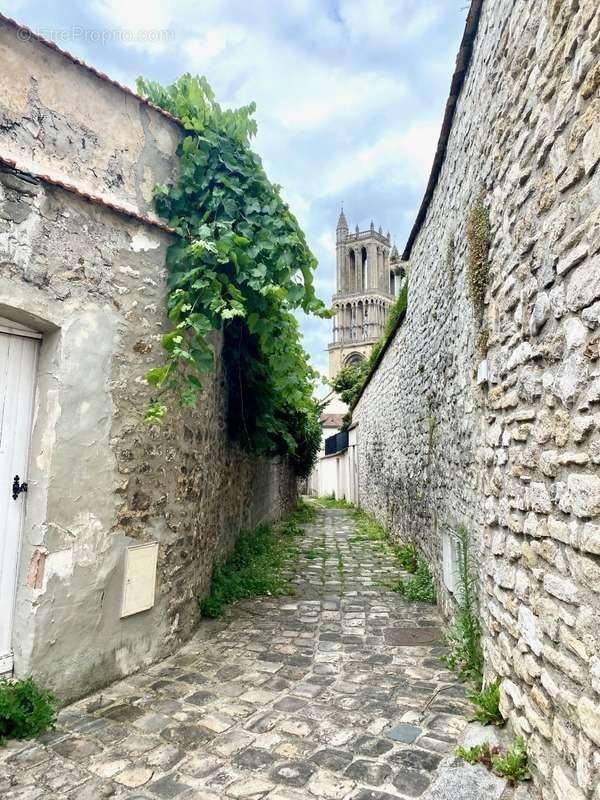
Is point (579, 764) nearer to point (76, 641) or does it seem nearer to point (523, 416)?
point (523, 416)

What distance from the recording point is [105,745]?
99.0 inches

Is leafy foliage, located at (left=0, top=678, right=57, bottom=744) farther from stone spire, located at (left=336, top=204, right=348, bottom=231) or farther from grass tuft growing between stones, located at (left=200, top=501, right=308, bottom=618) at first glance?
stone spire, located at (left=336, top=204, right=348, bottom=231)

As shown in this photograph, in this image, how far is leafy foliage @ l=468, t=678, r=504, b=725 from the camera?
8.79 feet

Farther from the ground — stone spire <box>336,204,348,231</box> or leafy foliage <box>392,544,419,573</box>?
stone spire <box>336,204,348,231</box>

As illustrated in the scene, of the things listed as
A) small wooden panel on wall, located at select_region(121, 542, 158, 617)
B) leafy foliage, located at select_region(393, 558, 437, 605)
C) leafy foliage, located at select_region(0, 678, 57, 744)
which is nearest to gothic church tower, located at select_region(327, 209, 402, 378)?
leafy foliage, located at select_region(393, 558, 437, 605)

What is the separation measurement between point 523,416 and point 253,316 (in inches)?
96.2

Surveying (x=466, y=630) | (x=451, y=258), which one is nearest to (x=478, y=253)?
(x=451, y=258)

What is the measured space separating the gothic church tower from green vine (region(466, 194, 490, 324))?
47.8m

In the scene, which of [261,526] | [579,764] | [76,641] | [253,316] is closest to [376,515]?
[261,526]

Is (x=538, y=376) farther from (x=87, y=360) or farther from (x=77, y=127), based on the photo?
(x=77, y=127)

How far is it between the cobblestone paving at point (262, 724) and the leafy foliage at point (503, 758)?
160 mm

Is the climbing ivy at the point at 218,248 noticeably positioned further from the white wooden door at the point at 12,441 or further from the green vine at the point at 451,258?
the green vine at the point at 451,258

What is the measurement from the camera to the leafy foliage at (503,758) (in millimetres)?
2201

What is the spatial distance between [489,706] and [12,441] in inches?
119
